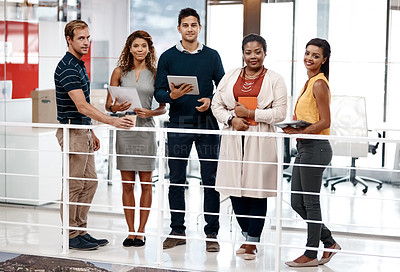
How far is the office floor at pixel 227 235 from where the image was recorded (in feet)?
11.5

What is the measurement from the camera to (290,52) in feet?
14.1

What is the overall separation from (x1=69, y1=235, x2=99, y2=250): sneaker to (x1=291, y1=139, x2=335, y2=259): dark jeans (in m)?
1.21

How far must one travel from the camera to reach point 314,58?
3396 millimetres

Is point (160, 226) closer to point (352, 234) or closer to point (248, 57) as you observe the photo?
point (248, 57)

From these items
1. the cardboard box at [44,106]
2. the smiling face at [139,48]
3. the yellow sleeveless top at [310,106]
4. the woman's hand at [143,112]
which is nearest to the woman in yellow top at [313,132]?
the yellow sleeveless top at [310,106]

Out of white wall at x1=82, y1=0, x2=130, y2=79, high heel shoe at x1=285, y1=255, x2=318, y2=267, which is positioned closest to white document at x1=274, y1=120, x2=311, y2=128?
high heel shoe at x1=285, y1=255, x2=318, y2=267

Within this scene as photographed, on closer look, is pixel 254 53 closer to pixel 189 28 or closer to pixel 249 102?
pixel 249 102

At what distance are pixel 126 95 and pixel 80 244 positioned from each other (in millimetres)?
923

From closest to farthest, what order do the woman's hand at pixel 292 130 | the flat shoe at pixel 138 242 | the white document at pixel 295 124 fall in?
the white document at pixel 295 124 < the woman's hand at pixel 292 130 < the flat shoe at pixel 138 242

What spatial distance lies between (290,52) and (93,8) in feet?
4.99

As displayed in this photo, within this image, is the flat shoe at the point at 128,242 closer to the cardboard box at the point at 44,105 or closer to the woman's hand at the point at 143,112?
the woman's hand at the point at 143,112

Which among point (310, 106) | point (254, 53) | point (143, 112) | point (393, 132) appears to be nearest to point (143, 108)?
point (143, 112)

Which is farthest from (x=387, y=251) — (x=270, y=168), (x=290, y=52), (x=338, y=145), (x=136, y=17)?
(x=136, y=17)

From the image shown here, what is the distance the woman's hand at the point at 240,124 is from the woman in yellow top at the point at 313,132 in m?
0.21
